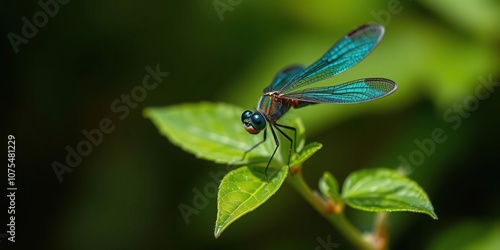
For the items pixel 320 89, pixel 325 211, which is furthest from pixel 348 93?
pixel 325 211

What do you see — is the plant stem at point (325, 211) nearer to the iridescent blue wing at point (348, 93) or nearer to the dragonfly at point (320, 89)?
the dragonfly at point (320, 89)

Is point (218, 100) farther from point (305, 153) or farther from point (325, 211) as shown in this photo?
point (305, 153)

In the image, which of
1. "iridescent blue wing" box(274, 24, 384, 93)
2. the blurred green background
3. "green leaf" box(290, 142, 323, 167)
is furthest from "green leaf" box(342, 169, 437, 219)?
the blurred green background

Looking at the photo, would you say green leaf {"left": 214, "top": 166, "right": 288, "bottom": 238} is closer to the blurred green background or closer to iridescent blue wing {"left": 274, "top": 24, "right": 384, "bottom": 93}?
iridescent blue wing {"left": 274, "top": 24, "right": 384, "bottom": 93}

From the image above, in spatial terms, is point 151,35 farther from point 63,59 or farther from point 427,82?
point 427,82

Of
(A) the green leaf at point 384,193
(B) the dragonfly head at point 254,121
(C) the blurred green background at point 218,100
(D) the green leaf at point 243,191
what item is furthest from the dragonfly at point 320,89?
(C) the blurred green background at point 218,100

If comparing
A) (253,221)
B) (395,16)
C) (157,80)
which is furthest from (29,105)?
(395,16)
